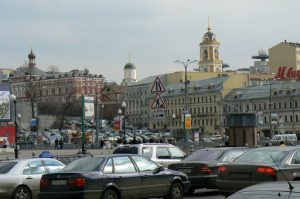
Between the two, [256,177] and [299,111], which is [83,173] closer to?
[256,177]

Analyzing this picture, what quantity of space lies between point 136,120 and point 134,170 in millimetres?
152415

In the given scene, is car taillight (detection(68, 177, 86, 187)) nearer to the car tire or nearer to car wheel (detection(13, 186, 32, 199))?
the car tire

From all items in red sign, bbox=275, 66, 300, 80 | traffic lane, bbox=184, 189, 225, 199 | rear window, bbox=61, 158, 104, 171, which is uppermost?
red sign, bbox=275, 66, 300, 80

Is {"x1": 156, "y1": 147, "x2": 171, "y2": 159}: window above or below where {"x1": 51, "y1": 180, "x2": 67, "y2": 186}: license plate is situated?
above

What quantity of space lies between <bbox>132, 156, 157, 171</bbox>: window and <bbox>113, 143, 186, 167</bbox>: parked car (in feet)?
16.4

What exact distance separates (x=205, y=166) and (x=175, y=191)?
2.23 metres

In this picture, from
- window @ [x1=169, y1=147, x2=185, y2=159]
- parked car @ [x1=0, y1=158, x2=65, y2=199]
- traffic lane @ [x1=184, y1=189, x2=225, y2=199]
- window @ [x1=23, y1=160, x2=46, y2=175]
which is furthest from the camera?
window @ [x1=169, y1=147, x2=185, y2=159]

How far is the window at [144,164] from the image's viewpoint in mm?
16612

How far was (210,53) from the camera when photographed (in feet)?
576

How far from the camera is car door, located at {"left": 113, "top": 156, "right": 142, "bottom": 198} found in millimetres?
15914

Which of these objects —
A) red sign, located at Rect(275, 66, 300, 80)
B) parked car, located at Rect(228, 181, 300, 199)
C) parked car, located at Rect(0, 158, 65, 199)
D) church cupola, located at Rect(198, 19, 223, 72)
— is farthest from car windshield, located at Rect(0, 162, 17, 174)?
church cupola, located at Rect(198, 19, 223, 72)

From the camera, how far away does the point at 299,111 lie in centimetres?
12412

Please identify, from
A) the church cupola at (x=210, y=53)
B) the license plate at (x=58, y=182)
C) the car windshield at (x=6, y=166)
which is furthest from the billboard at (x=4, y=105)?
the church cupola at (x=210, y=53)

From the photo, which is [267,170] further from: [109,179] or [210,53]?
[210,53]
